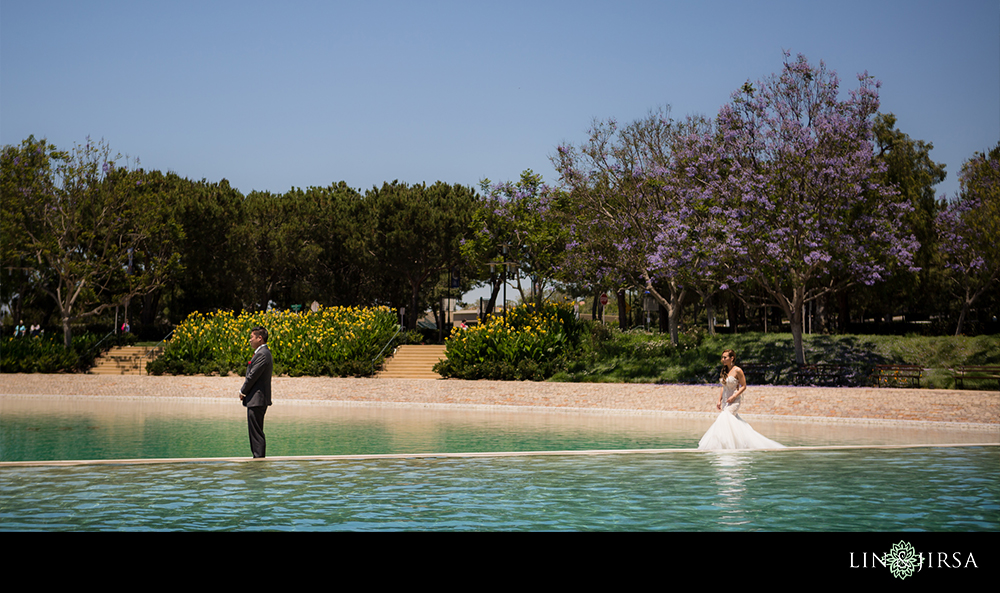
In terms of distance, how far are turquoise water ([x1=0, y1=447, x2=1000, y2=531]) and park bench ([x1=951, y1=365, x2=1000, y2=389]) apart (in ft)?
39.1

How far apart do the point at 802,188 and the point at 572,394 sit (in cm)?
1016

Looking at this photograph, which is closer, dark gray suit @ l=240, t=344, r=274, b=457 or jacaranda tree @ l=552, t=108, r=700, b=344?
dark gray suit @ l=240, t=344, r=274, b=457

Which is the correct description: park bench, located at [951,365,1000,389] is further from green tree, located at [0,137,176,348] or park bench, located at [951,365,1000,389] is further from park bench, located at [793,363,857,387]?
green tree, located at [0,137,176,348]

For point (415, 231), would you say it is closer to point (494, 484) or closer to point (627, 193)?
point (627, 193)

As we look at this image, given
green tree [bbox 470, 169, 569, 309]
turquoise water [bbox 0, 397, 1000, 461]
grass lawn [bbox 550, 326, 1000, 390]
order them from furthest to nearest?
green tree [bbox 470, 169, 569, 309], grass lawn [bbox 550, 326, 1000, 390], turquoise water [bbox 0, 397, 1000, 461]

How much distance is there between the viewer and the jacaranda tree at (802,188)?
26.3m

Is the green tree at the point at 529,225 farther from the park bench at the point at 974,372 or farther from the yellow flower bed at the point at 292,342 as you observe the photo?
the park bench at the point at 974,372

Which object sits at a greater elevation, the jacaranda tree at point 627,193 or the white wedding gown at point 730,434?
the jacaranda tree at point 627,193

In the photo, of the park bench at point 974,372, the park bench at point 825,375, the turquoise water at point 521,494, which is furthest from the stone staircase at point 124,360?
the park bench at point 974,372

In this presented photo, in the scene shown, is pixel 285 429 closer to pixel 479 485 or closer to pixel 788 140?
pixel 479 485

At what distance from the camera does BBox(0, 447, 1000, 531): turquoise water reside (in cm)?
757

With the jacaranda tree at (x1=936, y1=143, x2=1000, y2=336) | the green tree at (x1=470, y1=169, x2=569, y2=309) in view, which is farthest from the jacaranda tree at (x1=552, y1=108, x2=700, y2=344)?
the jacaranda tree at (x1=936, y1=143, x2=1000, y2=336)

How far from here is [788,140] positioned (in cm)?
2695
